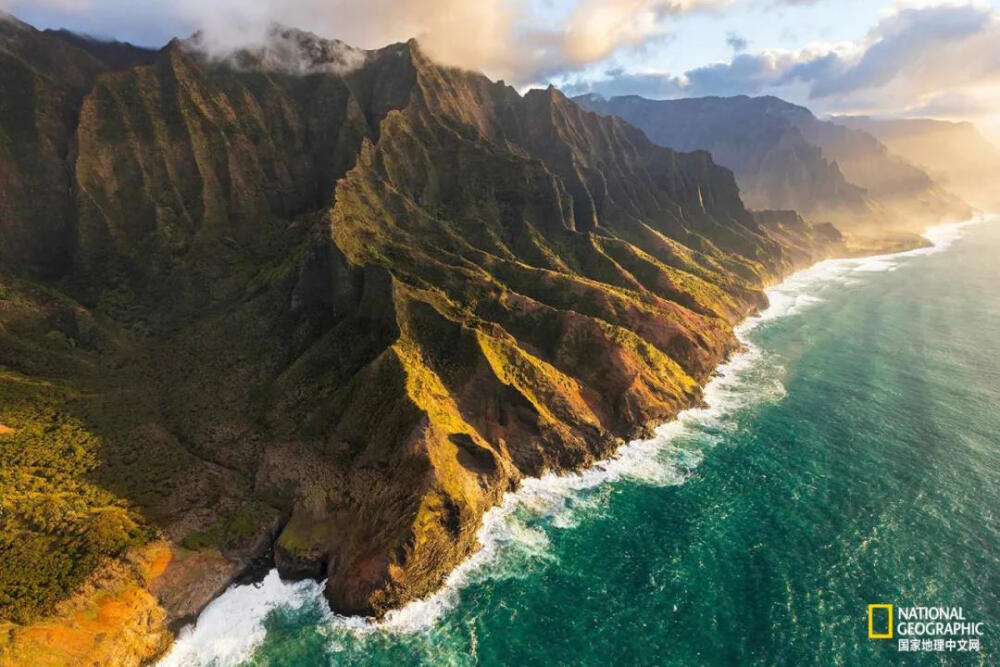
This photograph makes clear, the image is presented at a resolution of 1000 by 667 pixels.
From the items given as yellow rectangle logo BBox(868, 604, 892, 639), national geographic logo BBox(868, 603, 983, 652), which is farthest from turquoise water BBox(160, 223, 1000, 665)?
national geographic logo BBox(868, 603, 983, 652)

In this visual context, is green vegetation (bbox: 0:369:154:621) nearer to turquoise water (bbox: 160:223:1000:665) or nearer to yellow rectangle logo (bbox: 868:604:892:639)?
turquoise water (bbox: 160:223:1000:665)

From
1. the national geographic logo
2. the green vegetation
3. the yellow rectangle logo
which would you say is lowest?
the national geographic logo

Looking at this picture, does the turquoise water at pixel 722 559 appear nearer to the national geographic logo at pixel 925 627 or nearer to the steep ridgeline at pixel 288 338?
the national geographic logo at pixel 925 627

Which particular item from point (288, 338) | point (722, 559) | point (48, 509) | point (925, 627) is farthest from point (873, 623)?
point (288, 338)

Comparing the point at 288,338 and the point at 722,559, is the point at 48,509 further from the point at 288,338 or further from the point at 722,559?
the point at 722,559

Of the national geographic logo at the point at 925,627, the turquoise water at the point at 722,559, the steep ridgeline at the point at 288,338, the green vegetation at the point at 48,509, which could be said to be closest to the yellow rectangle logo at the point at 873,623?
the national geographic logo at the point at 925,627
